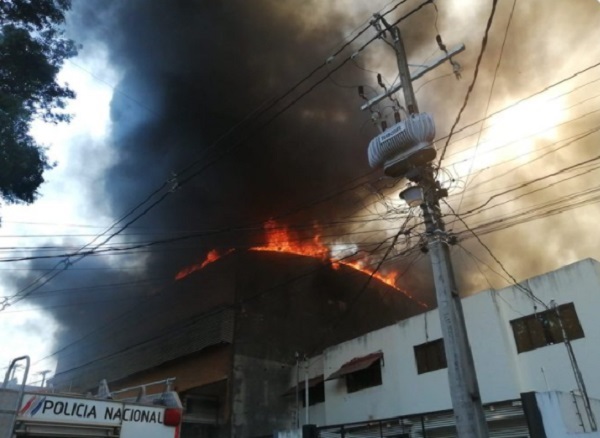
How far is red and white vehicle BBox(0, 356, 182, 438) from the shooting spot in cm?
652

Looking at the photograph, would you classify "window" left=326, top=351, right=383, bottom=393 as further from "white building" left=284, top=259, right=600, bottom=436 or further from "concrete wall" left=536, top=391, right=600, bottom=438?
"concrete wall" left=536, top=391, right=600, bottom=438

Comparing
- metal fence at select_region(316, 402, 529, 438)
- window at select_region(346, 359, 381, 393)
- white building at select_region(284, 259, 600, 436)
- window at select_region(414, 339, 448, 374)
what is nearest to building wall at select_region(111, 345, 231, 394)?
white building at select_region(284, 259, 600, 436)

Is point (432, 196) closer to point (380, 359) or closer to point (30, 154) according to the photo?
point (30, 154)

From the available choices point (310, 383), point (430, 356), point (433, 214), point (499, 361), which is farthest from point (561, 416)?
point (310, 383)

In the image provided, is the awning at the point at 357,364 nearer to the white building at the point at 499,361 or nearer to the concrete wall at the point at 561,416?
the white building at the point at 499,361

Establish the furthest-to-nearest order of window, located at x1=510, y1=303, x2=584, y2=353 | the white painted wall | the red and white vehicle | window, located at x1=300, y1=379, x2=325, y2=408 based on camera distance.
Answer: window, located at x1=300, y1=379, x2=325, y2=408 < the white painted wall < window, located at x1=510, y1=303, x2=584, y2=353 < the red and white vehicle

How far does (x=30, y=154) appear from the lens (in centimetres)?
1166

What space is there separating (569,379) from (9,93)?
18.2 metres

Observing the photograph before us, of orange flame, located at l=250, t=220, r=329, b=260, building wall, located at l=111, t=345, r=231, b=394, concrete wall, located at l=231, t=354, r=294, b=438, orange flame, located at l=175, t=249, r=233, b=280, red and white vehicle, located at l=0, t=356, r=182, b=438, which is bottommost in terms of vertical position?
red and white vehicle, located at l=0, t=356, r=182, b=438

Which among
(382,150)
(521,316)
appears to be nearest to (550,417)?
(521,316)

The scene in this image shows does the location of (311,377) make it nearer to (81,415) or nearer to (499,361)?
(499,361)

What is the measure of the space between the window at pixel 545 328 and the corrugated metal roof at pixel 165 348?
12253 millimetres

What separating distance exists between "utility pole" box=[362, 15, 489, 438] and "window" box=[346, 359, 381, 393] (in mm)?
13223

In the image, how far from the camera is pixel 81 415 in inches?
288
